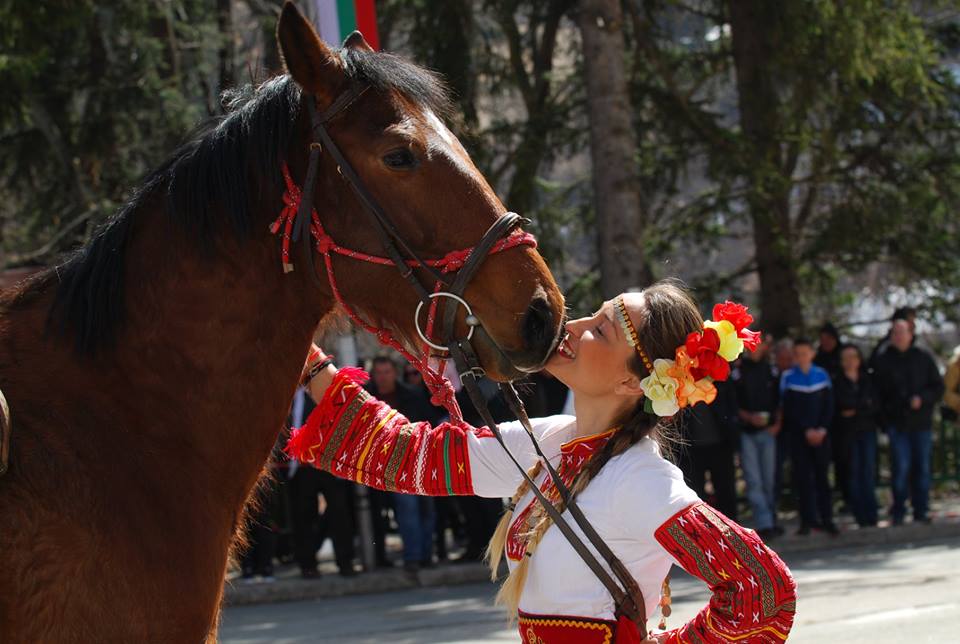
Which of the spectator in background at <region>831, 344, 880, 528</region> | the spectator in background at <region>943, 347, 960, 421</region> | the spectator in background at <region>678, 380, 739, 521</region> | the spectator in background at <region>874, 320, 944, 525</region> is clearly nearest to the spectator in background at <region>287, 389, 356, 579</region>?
the spectator in background at <region>678, 380, 739, 521</region>

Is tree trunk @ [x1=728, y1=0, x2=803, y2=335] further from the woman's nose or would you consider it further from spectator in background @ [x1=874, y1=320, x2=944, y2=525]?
the woman's nose

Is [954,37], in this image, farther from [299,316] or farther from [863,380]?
[299,316]

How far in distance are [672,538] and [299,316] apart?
1065mm

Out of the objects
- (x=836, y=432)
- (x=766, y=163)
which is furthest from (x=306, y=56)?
(x=836, y=432)

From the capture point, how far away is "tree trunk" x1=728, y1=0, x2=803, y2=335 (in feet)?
42.2

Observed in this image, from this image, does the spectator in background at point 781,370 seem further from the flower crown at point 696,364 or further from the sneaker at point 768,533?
the flower crown at point 696,364

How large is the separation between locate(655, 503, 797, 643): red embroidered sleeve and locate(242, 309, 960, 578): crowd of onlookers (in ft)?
25.4

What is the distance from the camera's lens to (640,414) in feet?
10.6

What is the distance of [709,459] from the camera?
1162 cm

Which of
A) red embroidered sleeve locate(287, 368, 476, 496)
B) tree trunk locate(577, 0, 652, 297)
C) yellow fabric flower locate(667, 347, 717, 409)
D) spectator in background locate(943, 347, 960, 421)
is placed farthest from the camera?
spectator in background locate(943, 347, 960, 421)

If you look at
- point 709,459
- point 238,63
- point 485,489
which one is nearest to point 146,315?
point 485,489

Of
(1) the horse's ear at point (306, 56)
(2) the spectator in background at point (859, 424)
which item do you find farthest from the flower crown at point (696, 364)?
(2) the spectator in background at point (859, 424)

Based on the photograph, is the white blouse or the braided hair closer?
the white blouse

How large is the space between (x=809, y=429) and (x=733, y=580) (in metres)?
9.58
